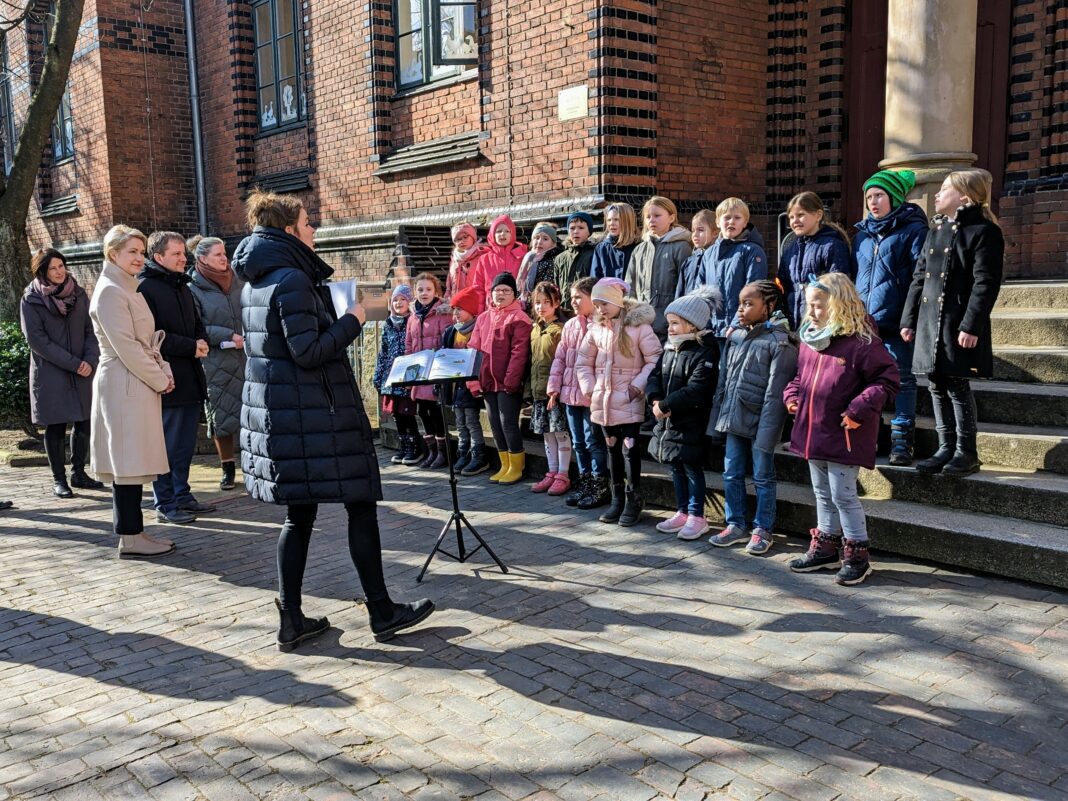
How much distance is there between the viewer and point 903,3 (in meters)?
7.51

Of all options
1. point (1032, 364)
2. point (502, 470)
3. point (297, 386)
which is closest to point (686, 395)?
point (502, 470)

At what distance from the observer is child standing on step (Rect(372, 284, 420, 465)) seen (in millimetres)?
8742

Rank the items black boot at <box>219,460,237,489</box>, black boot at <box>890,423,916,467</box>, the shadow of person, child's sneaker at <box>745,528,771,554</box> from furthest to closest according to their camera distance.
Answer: black boot at <box>219,460,237,489</box>
black boot at <box>890,423,916,467</box>
child's sneaker at <box>745,528,771,554</box>
the shadow of person

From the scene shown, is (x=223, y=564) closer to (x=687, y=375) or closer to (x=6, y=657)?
(x=6, y=657)

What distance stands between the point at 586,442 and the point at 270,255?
3300mm

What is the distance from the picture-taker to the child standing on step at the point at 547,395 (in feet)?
23.9

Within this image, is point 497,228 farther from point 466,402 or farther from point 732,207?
point 732,207

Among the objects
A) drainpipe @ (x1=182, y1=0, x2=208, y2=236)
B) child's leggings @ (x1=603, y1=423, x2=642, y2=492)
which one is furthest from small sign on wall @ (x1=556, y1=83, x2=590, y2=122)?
drainpipe @ (x1=182, y1=0, x2=208, y2=236)

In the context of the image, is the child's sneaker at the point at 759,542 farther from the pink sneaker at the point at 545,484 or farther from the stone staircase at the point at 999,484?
the pink sneaker at the point at 545,484

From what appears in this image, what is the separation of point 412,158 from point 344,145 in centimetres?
170

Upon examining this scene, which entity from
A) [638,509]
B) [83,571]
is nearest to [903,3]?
[638,509]

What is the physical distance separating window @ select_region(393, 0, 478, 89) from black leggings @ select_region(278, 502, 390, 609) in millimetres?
7063

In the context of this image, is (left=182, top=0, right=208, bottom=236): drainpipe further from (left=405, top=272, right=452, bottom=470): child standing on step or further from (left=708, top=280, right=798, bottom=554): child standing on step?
(left=708, top=280, right=798, bottom=554): child standing on step

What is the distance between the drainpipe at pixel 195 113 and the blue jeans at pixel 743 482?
509 inches
